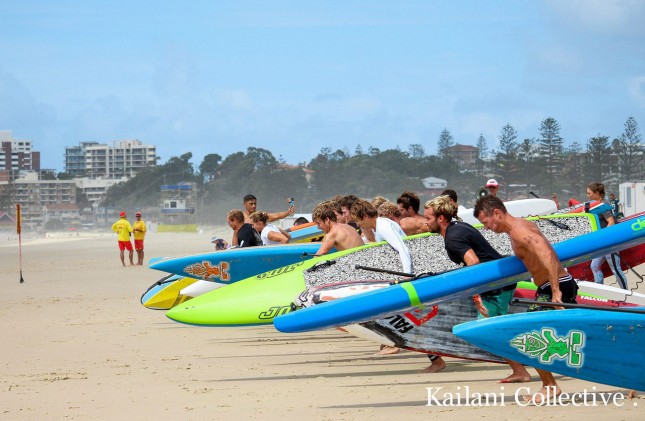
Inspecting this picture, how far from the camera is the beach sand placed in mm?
7500

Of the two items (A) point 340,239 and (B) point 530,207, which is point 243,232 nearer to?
(A) point 340,239

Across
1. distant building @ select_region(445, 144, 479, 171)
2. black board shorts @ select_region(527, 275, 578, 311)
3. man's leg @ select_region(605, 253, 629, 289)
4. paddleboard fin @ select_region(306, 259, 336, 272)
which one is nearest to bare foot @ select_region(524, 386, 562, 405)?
black board shorts @ select_region(527, 275, 578, 311)

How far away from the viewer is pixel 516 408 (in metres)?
7.23

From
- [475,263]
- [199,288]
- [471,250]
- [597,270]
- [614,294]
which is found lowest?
[199,288]

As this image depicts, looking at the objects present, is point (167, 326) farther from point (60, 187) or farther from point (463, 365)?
point (60, 187)

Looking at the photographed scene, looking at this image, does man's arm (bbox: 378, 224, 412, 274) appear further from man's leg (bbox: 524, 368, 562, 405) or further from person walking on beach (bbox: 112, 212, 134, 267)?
person walking on beach (bbox: 112, 212, 134, 267)

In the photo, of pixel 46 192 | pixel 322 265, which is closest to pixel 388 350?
pixel 322 265

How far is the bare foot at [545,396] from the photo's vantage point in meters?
7.37

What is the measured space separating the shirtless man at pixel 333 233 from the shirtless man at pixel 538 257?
3.84 metres

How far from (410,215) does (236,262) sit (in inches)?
121

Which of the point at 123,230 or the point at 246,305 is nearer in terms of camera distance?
the point at 246,305

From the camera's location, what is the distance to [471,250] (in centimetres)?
841

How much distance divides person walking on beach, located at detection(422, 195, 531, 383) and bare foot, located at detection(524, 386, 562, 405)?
0.80 meters

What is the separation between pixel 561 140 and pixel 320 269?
344ft
